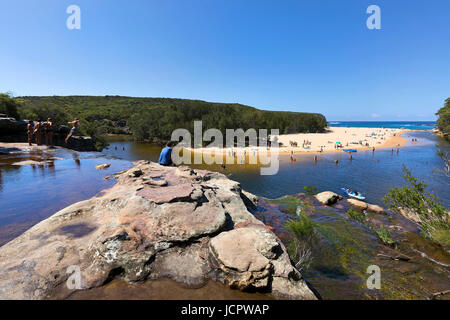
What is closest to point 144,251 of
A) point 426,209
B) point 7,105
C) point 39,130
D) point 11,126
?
point 426,209

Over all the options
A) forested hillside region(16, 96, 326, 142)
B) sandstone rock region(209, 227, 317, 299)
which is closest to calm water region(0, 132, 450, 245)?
sandstone rock region(209, 227, 317, 299)

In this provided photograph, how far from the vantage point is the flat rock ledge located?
451 cm

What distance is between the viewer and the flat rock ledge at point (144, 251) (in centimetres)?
451

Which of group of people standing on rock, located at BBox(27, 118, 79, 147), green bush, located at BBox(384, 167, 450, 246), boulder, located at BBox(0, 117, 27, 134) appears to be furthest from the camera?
boulder, located at BBox(0, 117, 27, 134)

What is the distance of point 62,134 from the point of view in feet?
98.4

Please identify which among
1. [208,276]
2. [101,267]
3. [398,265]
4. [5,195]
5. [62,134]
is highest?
[62,134]

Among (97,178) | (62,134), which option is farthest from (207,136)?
(97,178)

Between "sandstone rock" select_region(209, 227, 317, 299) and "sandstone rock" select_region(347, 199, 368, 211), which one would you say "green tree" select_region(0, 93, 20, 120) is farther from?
"sandstone rock" select_region(347, 199, 368, 211)

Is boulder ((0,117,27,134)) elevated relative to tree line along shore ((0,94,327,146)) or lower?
lower

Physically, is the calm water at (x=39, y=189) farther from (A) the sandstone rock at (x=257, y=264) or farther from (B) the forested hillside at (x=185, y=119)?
(B) the forested hillside at (x=185, y=119)

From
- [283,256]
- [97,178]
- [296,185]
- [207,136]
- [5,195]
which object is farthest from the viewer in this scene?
[207,136]
